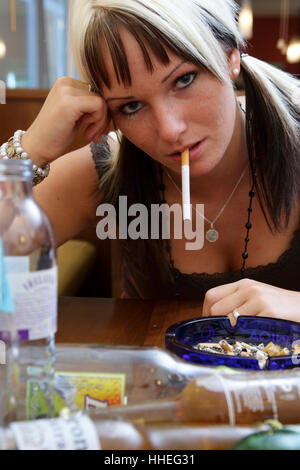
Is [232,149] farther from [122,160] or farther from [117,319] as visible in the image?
[117,319]

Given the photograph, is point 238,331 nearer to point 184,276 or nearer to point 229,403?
point 229,403

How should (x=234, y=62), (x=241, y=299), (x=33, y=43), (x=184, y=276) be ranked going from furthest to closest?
1. (x=33, y=43)
2. (x=184, y=276)
3. (x=234, y=62)
4. (x=241, y=299)

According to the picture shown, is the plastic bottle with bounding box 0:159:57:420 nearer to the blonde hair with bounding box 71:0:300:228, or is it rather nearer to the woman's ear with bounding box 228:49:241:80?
the blonde hair with bounding box 71:0:300:228

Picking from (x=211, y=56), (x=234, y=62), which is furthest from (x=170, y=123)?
(x=234, y=62)

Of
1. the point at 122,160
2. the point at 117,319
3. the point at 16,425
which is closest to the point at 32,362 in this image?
the point at 16,425

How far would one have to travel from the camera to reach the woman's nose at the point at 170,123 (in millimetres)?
979

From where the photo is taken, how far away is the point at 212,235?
4.74 feet

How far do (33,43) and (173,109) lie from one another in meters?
4.64

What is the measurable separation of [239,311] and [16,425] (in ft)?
1.47

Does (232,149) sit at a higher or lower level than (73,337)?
higher

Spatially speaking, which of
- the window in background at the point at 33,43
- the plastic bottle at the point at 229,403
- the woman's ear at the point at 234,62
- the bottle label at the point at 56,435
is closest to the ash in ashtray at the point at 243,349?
the plastic bottle at the point at 229,403

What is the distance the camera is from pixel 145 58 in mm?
932

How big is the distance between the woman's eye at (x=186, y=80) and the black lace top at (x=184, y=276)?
491 mm
